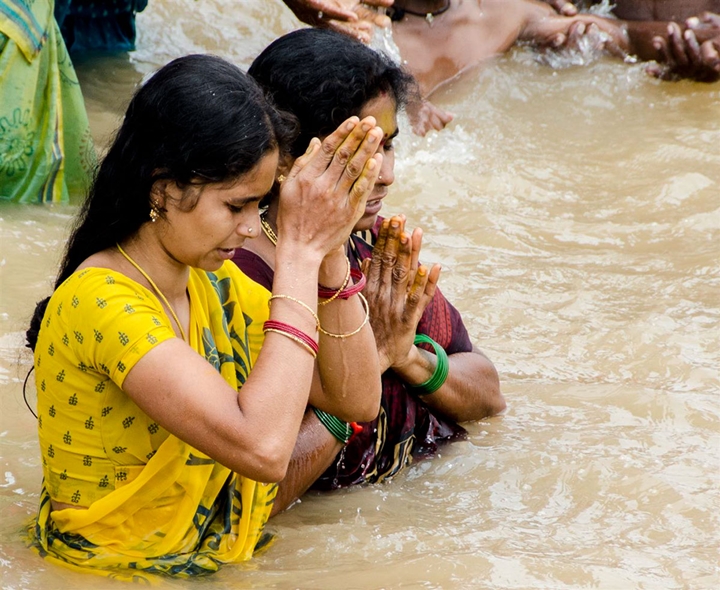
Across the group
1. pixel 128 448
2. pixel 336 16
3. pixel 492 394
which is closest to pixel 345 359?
pixel 128 448

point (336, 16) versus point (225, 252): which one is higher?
point (225, 252)

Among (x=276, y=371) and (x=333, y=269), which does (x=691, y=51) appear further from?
(x=276, y=371)

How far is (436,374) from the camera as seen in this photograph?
3141 millimetres

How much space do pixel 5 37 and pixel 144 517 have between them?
285 cm

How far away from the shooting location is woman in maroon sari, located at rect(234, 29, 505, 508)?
112 inches

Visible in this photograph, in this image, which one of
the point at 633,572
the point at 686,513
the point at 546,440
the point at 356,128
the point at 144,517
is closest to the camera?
the point at 356,128

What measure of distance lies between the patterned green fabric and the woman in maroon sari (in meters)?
1.95

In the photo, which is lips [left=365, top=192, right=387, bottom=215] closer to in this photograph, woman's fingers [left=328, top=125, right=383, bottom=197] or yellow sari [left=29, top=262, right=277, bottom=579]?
yellow sari [left=29, top=262, right=277, bottom=579]

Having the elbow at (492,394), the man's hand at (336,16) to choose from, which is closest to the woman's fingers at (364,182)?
the elbow at (492,394)

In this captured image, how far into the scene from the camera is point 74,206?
489 cm

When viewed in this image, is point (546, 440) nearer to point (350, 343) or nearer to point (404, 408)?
point (404, 408)

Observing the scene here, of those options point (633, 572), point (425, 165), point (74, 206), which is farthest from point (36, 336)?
point (425, 165)

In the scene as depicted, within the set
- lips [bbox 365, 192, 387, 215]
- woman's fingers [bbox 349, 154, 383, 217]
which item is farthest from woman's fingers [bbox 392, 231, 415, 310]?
woman's fingers [bbox 349, 154, 383, 217]

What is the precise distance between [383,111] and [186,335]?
884mm
